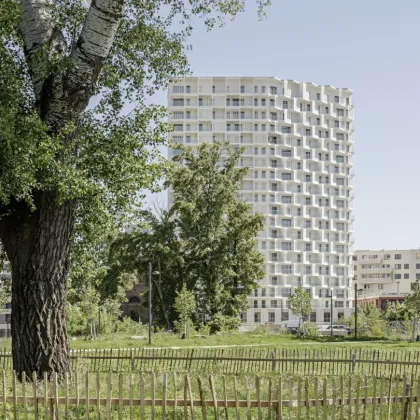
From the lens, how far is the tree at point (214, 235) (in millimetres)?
62156

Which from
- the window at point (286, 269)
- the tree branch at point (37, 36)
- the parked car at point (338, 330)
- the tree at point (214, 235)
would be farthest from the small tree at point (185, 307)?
the window at point (286, 269)

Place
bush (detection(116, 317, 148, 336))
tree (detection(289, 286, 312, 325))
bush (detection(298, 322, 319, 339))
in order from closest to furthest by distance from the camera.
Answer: bush (detection(116, 317, 148, 336)) < bush (detection(298, 322, 319, 339)) < tree (detection(289, 286, 312, 325))

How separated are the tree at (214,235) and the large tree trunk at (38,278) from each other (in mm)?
44322

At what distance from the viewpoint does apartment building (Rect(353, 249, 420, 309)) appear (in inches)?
6407

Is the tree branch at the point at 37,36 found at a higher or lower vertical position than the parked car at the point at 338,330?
higher

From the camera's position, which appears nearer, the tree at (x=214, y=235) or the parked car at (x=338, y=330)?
the tree at (x=214, y=235)

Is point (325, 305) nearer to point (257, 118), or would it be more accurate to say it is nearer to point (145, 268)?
point (257, 118)

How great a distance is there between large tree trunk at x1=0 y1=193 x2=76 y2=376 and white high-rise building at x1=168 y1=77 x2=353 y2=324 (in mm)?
102733

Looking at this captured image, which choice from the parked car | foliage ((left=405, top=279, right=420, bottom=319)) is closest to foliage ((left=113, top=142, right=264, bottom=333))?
foliage ((left=405, top=279, right=420, bottom=319))

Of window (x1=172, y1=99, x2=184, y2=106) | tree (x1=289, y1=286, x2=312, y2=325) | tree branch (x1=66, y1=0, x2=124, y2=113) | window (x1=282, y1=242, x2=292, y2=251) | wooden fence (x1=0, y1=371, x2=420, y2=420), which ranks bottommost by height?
tree (x1=289, y1=286, x2=312, y2=325)

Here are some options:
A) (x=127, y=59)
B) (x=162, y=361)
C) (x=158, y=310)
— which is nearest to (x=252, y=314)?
(x=158, y=310)

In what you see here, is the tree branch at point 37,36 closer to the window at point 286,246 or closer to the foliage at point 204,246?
the foliage at point 204,246

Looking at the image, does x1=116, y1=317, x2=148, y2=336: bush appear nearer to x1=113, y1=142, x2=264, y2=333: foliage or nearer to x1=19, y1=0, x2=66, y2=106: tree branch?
x1=113, y1=142, x2=264, y2=333: foliage

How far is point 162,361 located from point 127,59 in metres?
12.6
